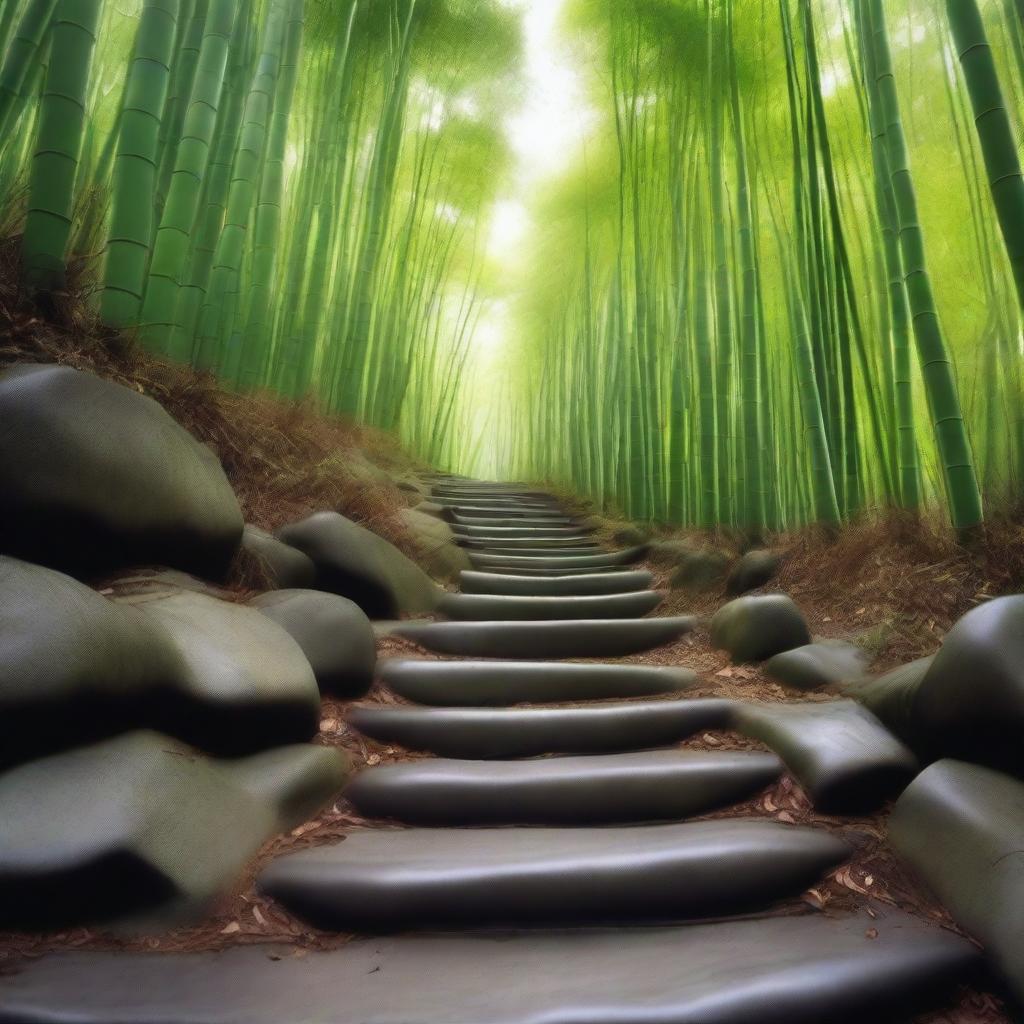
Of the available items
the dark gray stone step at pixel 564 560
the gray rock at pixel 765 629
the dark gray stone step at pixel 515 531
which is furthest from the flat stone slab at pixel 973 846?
the dark gray stone step at pixel 515 531

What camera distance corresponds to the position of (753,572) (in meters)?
2.72

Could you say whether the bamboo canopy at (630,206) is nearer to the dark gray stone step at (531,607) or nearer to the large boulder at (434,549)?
the dark gray stone step at (531,607)

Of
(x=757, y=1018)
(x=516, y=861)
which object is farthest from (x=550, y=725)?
(x=757, y=1018)

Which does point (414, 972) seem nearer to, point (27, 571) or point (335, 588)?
point (27, 571)

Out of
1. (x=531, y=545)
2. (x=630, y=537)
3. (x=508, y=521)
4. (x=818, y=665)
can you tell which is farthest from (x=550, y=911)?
(x=508, y=521)

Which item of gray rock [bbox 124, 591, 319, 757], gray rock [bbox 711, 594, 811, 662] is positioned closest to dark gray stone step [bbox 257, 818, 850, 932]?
gray rock [bbox 124, 591, 319, 757]

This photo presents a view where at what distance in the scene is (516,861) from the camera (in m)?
1.20

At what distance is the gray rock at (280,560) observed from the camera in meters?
2.04

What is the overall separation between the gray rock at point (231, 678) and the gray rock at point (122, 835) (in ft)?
0.25

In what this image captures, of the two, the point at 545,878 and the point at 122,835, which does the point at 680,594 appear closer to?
the point at 545,878

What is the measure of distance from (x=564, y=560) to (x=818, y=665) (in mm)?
1840

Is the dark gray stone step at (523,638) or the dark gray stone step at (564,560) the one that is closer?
the dark gray stone step at (523,638)

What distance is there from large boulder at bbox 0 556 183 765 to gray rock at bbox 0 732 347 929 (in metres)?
0.04

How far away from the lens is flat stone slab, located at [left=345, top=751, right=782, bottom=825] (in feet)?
4.74
